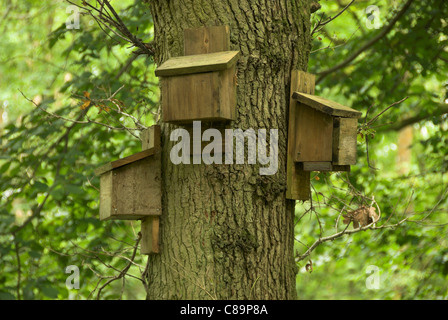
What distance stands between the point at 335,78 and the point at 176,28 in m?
3.73

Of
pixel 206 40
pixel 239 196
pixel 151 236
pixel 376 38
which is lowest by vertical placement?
pixel 151 236

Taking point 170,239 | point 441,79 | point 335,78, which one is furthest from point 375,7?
point 170,239

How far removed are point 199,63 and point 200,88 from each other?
10 cm

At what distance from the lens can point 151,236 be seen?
2213 mm

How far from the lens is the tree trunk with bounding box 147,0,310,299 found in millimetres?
2080

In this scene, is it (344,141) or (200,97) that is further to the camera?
(344,141)

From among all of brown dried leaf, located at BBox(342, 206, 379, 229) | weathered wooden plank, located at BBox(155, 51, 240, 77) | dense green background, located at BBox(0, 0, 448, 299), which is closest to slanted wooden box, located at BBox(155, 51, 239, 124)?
weathered wooden plank, located at BBox(155, 51, 240, 77)

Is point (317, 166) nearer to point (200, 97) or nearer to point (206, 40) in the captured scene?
point (200, 97)

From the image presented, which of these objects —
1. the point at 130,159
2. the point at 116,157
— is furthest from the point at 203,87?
the point at 116,157

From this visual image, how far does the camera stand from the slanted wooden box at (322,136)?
7.31 feet

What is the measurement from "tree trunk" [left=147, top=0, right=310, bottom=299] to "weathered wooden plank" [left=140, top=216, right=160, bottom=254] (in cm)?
3

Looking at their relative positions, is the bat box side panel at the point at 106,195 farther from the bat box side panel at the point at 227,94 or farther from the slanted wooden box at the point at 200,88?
the bat box side panel at the point at 227,94

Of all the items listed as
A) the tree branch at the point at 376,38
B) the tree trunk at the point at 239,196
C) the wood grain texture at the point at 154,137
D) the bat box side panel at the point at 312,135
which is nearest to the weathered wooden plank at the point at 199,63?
the tree trunk at the point at 239,196

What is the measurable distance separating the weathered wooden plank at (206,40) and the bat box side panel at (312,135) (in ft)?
1.42
